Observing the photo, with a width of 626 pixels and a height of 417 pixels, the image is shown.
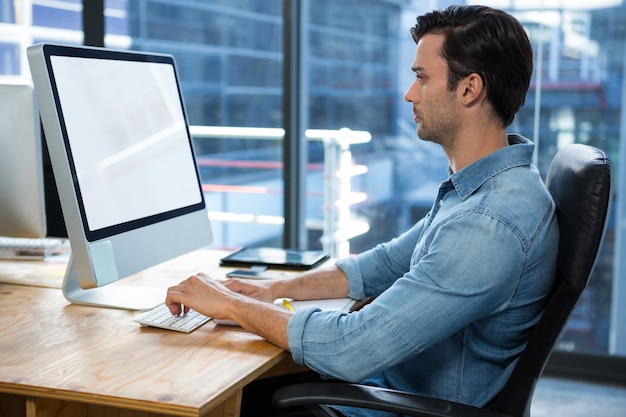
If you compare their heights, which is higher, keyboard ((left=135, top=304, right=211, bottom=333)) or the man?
the man

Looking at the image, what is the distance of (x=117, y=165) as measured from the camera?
1.67 meters

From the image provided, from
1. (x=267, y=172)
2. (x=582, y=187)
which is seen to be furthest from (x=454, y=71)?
(x=267, y=172)

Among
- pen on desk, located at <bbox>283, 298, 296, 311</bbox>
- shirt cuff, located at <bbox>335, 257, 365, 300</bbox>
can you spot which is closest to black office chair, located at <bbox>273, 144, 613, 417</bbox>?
pen on desk, located at <bbox>283, 298, 296, 311</bbox>

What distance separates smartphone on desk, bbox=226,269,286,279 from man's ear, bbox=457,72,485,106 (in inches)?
25.4

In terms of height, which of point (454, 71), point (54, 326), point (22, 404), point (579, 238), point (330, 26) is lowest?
point (22, 404)

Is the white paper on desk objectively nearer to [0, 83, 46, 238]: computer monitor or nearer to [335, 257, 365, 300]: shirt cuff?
[335, 257, 365, 300]: shirt cuff

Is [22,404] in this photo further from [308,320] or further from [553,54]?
[553,54]

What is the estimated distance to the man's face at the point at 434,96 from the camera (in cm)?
156

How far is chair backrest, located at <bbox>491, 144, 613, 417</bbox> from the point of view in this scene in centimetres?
130

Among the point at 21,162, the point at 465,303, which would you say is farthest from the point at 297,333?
the point at 21,162

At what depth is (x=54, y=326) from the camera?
5.02 ft

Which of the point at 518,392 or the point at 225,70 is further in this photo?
the point at 225,70

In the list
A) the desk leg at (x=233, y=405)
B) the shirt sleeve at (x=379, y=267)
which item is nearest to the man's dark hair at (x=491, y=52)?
the shirt sleeve at (x=379, y=267)

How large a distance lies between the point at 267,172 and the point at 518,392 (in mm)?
2319
